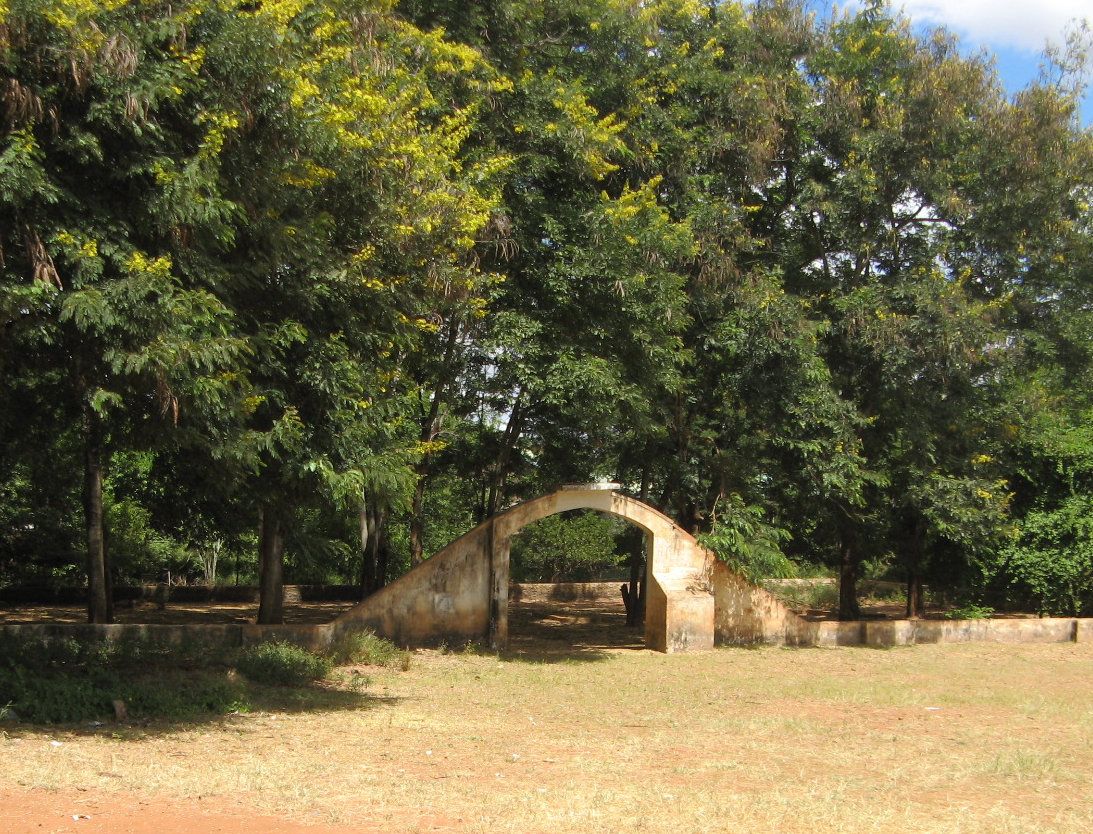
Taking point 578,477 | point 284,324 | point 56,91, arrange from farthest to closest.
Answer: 1. point 578,477
2. point 284,324
3. point 56,91

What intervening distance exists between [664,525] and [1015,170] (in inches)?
328

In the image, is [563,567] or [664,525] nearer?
[664,525]

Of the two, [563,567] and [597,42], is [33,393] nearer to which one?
[597,42]

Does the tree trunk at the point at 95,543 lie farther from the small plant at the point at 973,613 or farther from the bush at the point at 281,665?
the small plant at the point at 973,613

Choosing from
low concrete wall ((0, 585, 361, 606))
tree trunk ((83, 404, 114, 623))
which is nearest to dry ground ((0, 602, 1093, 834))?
tree trunk ((83, 404, 114, 623))

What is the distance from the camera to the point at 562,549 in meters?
30.6

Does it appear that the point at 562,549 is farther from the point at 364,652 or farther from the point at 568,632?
the point at 364,652

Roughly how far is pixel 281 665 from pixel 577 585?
644 inches

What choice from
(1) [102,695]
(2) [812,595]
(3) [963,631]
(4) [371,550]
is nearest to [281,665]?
(1) [102,695]

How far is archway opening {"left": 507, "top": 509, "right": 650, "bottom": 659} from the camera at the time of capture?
20.5 metres

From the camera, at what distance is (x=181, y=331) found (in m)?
9.16

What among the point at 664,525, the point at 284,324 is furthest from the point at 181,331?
the point at 664,525

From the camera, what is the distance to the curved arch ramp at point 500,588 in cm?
1709

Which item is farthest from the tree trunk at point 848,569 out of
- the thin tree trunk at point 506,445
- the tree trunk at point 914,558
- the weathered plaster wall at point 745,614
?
the thin tree trunk at point 506,445
